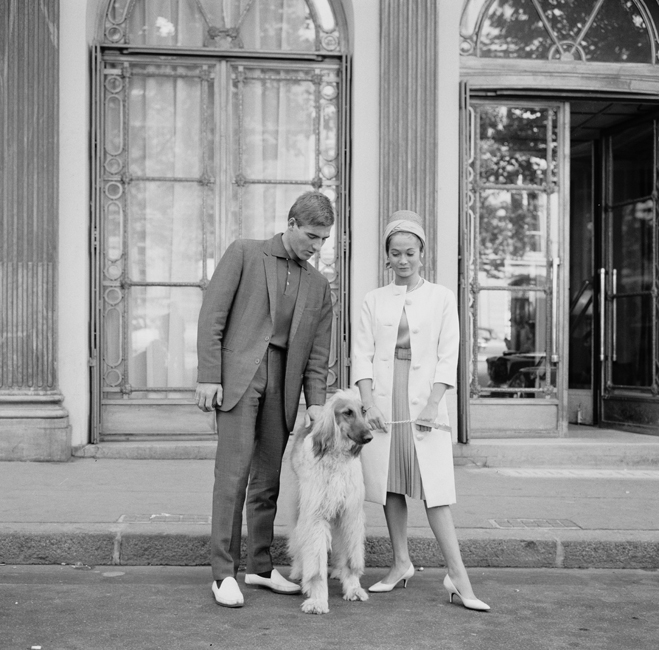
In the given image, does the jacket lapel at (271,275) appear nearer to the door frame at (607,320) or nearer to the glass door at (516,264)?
the glass door at (516,264)

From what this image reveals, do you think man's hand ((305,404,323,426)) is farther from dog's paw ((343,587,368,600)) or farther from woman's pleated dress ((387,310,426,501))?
dog's paw ((343,587,368,600))

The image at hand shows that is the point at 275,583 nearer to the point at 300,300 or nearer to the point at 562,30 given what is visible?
the point at 300,300

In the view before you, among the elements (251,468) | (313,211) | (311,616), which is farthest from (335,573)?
(313,211)

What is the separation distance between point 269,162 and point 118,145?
1440 mm

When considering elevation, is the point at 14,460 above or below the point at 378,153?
below

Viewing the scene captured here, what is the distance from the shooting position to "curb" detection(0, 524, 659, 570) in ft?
18.5

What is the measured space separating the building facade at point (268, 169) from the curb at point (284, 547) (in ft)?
8.92

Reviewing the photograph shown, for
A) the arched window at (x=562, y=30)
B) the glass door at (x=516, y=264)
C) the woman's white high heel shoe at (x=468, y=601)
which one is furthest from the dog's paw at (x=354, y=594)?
the arched window at (x=562, y=30)

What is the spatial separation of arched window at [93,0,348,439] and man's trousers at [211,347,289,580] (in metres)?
3.86

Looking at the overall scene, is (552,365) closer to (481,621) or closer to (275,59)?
(275,59)

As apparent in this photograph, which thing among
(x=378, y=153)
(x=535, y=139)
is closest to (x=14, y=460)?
(x=378, y=153)

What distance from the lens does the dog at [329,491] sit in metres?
4.70

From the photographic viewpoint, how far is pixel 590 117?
10273 mm

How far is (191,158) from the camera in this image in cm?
902
